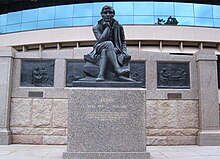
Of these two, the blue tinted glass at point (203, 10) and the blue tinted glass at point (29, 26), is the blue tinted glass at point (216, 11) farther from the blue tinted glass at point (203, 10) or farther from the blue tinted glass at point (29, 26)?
the blue tinted glass at point (29, 26)

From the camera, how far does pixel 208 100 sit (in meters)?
10.2

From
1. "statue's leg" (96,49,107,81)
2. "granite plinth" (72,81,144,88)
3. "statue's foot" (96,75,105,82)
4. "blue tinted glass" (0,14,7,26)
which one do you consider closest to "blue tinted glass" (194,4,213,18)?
"blue tinted glass" (0,14,7,26)

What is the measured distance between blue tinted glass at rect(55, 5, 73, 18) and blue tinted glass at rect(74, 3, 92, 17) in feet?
1.98

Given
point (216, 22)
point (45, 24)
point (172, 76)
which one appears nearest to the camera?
point (172, 76)

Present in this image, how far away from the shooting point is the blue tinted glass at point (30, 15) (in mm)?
32594

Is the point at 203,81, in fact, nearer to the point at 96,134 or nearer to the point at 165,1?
the point at 96,134

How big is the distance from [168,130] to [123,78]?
4.21 m

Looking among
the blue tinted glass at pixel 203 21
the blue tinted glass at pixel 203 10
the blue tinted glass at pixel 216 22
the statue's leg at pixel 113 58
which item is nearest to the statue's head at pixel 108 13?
the statue's leg at pixel 113 58

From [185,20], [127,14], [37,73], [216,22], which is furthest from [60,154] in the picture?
[216,22]

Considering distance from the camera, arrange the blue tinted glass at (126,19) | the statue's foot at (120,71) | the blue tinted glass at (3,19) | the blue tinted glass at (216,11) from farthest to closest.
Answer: the blue tinted glass at (3,19), the blue tinted glass at (216,11), the blue tinted glass at (126,19), the statue's foot at (120,71)

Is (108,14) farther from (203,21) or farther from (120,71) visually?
(203,21)

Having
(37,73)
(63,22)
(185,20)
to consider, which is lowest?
(37,73)

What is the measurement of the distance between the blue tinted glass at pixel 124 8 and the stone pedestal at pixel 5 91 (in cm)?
2177

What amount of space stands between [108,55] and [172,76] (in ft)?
14.5
